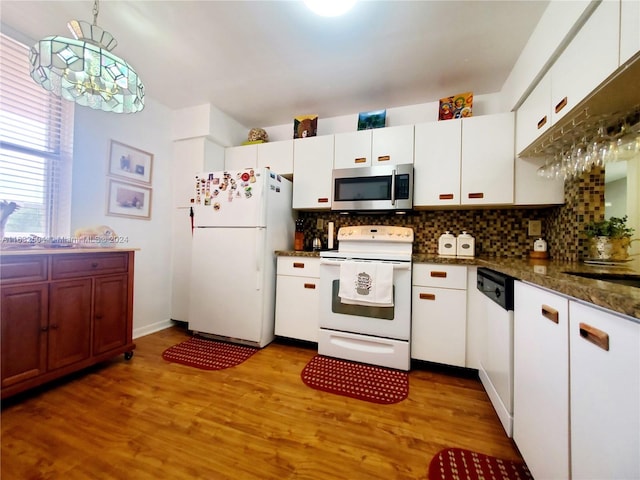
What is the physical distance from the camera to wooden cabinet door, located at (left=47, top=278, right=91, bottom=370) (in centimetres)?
154

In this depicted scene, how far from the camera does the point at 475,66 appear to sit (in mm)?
1987

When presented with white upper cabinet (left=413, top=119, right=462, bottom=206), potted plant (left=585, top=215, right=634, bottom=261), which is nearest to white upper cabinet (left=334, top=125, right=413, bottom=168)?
white upper cabinet (left=413, top=119, right=462, bottom=206)

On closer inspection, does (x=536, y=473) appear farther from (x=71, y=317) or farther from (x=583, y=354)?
(x=71, y=317)

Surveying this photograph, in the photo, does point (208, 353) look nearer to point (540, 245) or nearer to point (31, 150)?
point (31, 150)

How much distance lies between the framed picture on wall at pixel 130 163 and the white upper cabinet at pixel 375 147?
1945mm

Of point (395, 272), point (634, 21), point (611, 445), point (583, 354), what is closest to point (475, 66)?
point (634, 21)

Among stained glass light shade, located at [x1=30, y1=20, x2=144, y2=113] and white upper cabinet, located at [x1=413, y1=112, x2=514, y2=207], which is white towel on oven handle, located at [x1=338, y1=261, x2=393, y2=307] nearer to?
white upper cabinet, located at [x1=413, y1=112, x2=514, y2=207]

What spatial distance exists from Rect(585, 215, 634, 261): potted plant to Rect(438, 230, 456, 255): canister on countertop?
2.82ft

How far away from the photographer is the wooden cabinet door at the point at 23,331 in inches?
53.4

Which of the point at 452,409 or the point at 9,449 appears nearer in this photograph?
the point at 9,449

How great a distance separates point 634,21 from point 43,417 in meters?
3.14

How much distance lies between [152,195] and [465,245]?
10.3ft

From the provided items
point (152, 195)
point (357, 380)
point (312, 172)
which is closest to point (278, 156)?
point (312, 172)

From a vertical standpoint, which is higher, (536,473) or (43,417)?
(536,473)
